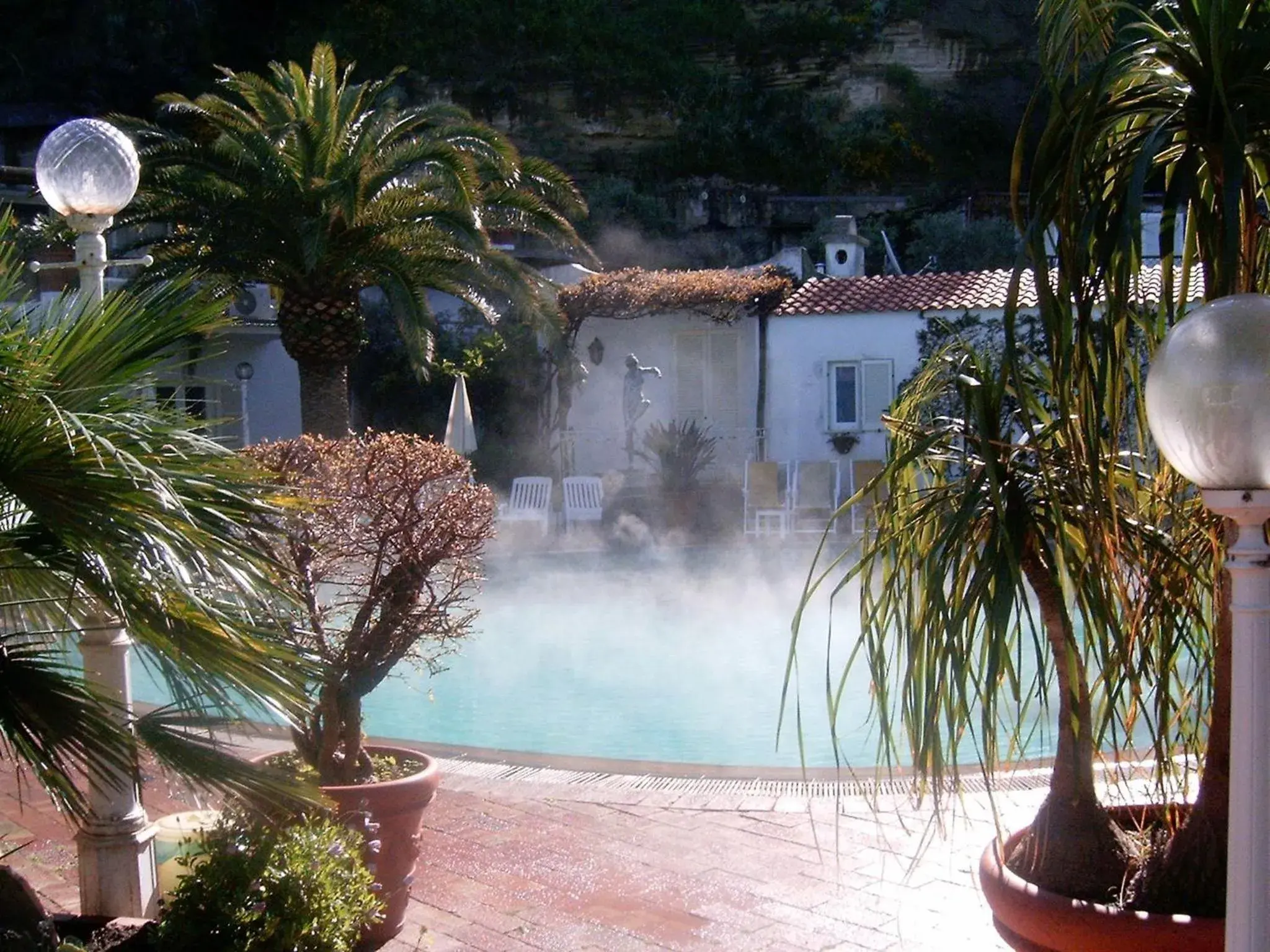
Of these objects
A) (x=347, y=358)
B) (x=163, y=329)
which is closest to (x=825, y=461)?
(x=347, y=358)

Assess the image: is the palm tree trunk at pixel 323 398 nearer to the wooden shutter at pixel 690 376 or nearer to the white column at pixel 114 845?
the white column at pixel 114 845

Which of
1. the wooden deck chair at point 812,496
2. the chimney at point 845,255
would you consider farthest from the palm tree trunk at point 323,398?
the chimney at point 845,255

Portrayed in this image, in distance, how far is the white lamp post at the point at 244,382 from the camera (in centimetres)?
1861

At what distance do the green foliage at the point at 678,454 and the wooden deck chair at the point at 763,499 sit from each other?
65.0 inches

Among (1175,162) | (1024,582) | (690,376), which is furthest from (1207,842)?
(690,376)

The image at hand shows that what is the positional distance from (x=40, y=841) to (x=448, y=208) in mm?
7733

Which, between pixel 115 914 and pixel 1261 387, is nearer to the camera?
pixel 1261 387

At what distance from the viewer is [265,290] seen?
69.1 feet

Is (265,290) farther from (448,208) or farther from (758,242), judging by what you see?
(758,242)

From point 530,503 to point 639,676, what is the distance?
24.5 feet

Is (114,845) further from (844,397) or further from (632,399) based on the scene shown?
(844,397)

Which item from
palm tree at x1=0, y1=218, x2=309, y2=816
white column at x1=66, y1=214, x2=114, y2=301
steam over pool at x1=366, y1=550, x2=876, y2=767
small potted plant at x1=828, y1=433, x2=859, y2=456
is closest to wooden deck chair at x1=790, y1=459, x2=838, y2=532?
small potted plant at x1=828, y1=433, x2=859, y2=456

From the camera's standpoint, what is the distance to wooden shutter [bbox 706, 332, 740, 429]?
70.8 ft

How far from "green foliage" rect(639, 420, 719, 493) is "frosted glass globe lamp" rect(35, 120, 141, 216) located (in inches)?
590
